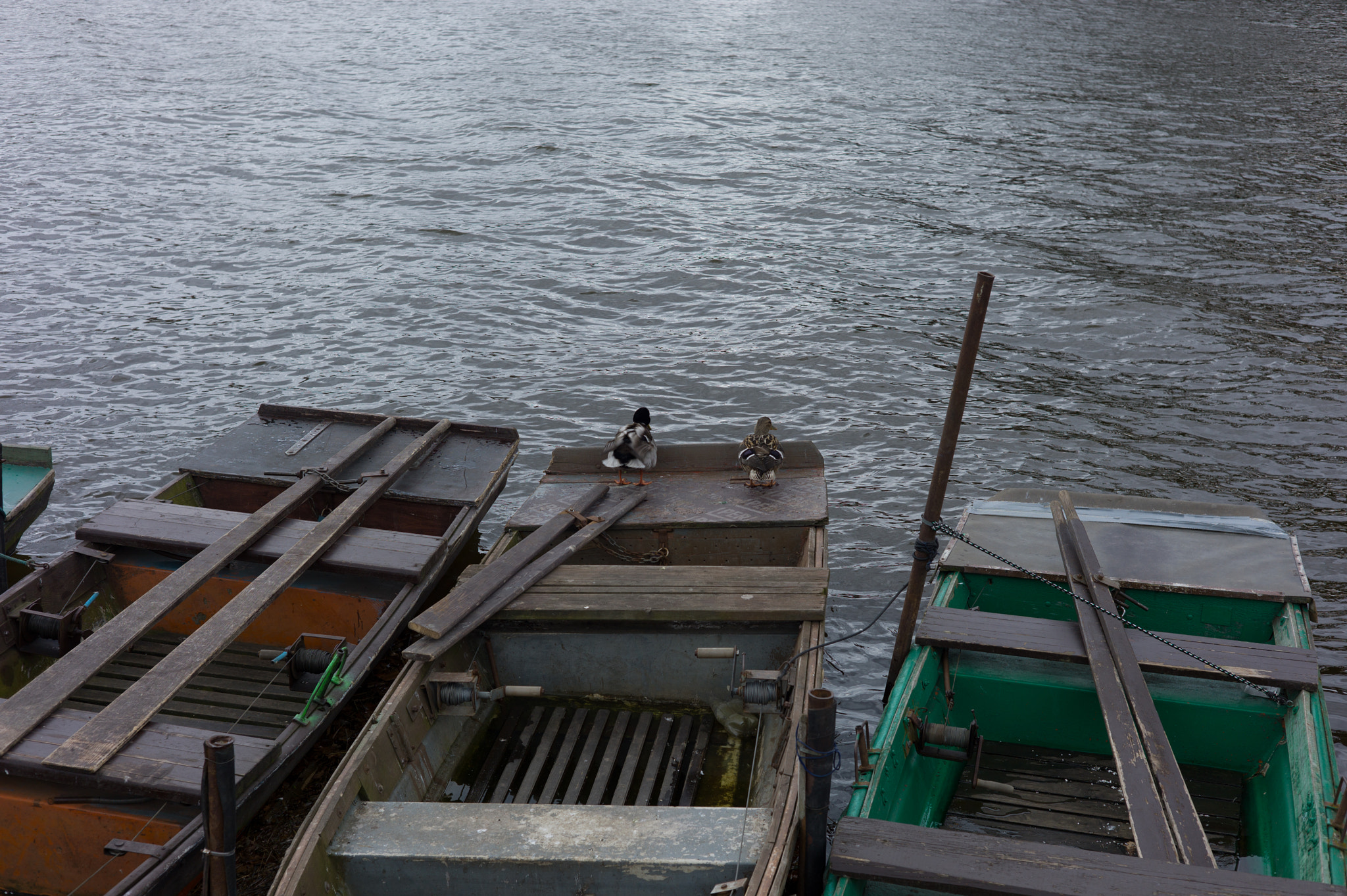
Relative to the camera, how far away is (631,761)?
7.29 meters

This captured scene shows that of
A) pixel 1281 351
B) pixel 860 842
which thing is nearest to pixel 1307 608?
pixel 860 842

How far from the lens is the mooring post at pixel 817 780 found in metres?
5.47

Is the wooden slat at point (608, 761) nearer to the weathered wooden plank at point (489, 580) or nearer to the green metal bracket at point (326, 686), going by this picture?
the weathered wooden plank at point (489, 580)

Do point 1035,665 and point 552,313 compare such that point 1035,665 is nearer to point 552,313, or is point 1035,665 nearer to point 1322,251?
point 552,313

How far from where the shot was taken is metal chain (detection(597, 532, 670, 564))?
31.3 feet

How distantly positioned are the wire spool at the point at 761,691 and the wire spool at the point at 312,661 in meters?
3.52

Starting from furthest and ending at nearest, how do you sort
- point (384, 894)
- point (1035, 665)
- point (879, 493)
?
point (879, 493) → point (1035, 665) → point (384, 894)

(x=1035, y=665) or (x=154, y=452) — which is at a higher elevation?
(x=1035, y=665)

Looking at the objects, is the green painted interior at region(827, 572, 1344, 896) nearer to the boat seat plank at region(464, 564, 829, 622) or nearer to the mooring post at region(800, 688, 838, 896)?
the mooring post at region(800, 688, 838, 896)

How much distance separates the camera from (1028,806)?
285 inches

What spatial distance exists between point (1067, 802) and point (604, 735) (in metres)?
3.60

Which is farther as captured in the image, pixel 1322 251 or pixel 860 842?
pixel 1322 251

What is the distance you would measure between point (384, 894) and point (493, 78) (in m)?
34.7

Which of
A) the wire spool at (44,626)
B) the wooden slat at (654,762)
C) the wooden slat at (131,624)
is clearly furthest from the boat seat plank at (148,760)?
the wooden slat at (654,762)
